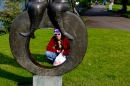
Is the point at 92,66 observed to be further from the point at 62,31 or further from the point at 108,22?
the point at 108,22

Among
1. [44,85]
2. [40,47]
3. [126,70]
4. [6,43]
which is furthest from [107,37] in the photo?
[44,85]

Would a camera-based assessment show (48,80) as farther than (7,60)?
No

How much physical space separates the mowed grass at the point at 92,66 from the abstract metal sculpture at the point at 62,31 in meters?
0.98

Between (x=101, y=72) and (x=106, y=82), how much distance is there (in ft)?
2.47

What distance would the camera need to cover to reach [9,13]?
1805 cm

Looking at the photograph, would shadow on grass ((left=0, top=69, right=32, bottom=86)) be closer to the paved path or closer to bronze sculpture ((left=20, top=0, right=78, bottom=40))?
bronze sculpture ((left=20, top=0, right=78, bottom=40))

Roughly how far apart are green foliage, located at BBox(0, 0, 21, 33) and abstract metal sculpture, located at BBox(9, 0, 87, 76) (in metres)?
12.9

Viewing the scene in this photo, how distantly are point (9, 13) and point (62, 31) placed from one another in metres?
13.5

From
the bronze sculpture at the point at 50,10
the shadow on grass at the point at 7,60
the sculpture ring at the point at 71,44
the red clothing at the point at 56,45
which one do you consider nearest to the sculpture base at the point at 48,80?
the sculpture ring at the point at 71,44

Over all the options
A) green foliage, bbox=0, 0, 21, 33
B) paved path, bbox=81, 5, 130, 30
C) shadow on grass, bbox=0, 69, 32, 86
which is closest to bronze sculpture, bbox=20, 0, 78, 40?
shadow on grass, bbox=0, 69, 32, 86

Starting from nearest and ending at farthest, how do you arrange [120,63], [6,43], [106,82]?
[106,82] → [120,63] → [6,43]

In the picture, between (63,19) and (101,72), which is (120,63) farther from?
(63,19)

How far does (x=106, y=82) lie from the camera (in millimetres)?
6324

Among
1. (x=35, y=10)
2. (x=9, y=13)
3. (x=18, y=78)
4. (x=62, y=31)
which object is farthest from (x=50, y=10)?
(x=9, y=13)
